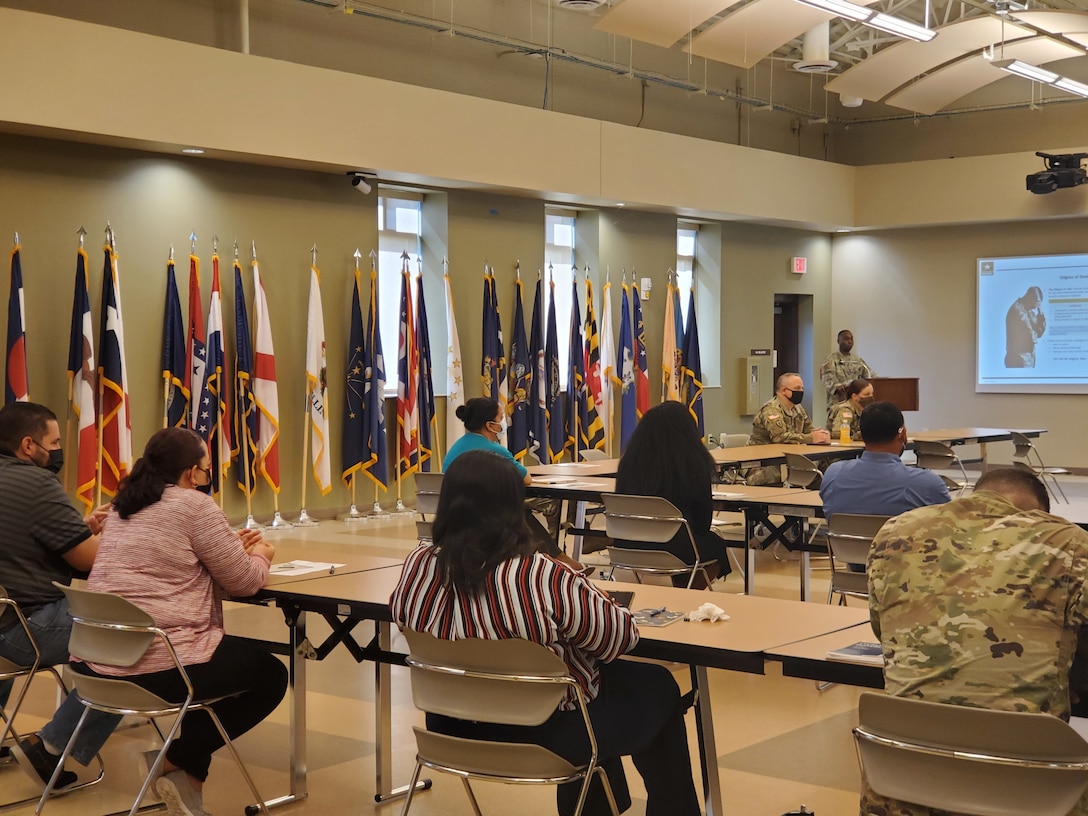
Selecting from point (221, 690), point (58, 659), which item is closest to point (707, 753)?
point (221, 690)

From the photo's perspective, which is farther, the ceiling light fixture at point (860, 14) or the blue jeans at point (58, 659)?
the ceiling light fixture at point (860, 14)

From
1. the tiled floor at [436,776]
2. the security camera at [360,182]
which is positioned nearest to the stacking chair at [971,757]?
the tiled floor at [436,776]

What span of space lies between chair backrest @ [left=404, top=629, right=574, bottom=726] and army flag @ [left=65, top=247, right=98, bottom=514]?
6265 millimetres

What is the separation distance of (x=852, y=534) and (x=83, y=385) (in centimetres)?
570

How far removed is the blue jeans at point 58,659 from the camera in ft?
12.2

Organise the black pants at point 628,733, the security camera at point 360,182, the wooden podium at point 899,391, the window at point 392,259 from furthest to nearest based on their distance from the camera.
Answer: the wooden podium at point 899,391 → the window at point 392,259 → the security camera at point 360,182 → the black pants at point 628,733

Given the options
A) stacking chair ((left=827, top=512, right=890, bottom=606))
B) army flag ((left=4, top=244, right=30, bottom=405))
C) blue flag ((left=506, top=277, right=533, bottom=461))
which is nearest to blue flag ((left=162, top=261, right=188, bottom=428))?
army flag ((left=4, top=244, right=30, bottom=405))

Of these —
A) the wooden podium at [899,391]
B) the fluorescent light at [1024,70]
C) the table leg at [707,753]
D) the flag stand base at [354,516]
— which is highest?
the fluorescent light at [1024,70]

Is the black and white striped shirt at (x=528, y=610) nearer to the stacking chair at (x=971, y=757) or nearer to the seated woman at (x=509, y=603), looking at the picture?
the seated woman at (x=509, y=603)

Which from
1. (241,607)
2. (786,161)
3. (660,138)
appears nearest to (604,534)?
(241,607)

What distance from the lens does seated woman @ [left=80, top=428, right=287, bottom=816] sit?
3.55 metres

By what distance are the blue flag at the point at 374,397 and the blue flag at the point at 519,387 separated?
155 centimetres

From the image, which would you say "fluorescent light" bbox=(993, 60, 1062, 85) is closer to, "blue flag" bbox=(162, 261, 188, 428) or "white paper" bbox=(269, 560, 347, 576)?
"blue flag" bbox=(162, 261, 188, 428)

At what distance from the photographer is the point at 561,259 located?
43.5ft
